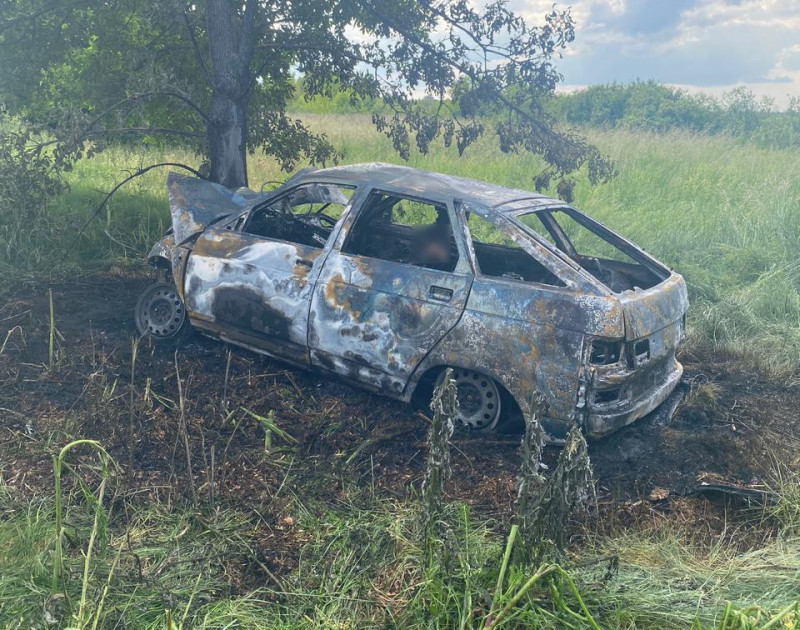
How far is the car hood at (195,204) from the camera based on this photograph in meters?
5.44

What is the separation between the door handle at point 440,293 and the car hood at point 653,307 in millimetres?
991

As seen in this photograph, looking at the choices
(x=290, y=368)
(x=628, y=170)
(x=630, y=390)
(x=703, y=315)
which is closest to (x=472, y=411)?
(x=630, y=390)

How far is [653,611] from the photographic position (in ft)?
9.18

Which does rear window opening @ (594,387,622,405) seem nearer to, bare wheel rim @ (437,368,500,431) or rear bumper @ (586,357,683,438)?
rear bumper @ (586,357,683,438)

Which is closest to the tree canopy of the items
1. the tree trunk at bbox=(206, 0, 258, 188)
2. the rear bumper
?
the tree trunk at bbox=(206, 0, 258, 188)

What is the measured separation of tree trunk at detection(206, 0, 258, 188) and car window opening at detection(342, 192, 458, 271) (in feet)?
8.73

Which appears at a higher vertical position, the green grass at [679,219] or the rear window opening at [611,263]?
the rear window opening at [611,263]

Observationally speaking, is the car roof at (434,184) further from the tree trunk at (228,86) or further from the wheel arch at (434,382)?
the tree trunk at (228,86)

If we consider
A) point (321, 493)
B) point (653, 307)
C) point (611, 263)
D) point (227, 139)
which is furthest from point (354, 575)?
point (227, 139)

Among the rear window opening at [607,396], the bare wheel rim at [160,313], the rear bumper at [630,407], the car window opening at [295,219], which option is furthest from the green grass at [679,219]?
the car window opening at [295,219]

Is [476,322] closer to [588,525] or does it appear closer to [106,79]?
[588,525]

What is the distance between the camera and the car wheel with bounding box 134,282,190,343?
18.6 feet

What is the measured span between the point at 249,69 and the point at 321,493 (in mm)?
6372

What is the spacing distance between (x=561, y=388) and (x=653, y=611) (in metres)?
1.39
